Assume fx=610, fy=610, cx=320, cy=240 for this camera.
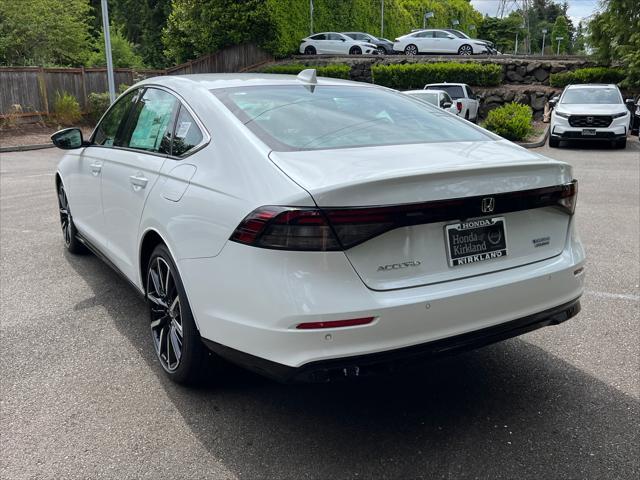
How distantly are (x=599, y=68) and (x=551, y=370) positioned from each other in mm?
25392

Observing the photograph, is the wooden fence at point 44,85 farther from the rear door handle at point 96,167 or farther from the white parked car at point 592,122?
the rear door handle at point 96,167

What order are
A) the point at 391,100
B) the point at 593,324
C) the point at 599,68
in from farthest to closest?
the point at 599,68
the point at 593,324
the point at 391,100

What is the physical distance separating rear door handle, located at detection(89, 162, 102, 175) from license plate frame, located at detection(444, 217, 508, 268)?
287cm

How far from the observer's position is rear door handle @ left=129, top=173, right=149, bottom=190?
3.59 m

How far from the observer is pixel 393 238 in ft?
8.35

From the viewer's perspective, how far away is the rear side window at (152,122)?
366cm

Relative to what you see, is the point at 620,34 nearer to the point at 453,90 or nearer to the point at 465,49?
the point at 453,90

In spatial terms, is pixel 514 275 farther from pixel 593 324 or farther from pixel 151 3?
pixel 151 3

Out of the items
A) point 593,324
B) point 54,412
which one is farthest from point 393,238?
point 593,324

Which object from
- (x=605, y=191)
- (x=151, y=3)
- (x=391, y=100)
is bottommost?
(x=605, y=191)

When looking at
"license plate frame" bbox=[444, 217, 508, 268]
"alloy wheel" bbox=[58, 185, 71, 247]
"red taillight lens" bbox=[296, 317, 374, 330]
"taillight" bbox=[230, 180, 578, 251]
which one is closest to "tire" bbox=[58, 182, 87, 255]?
"alloy wheel" bbox=[58, 185, 71, 247]

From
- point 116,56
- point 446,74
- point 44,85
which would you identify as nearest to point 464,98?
point 446,74

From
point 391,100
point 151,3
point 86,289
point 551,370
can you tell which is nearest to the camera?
point 551,370

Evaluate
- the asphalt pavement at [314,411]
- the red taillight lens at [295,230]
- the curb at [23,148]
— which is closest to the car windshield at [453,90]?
the curb at [23,148]
